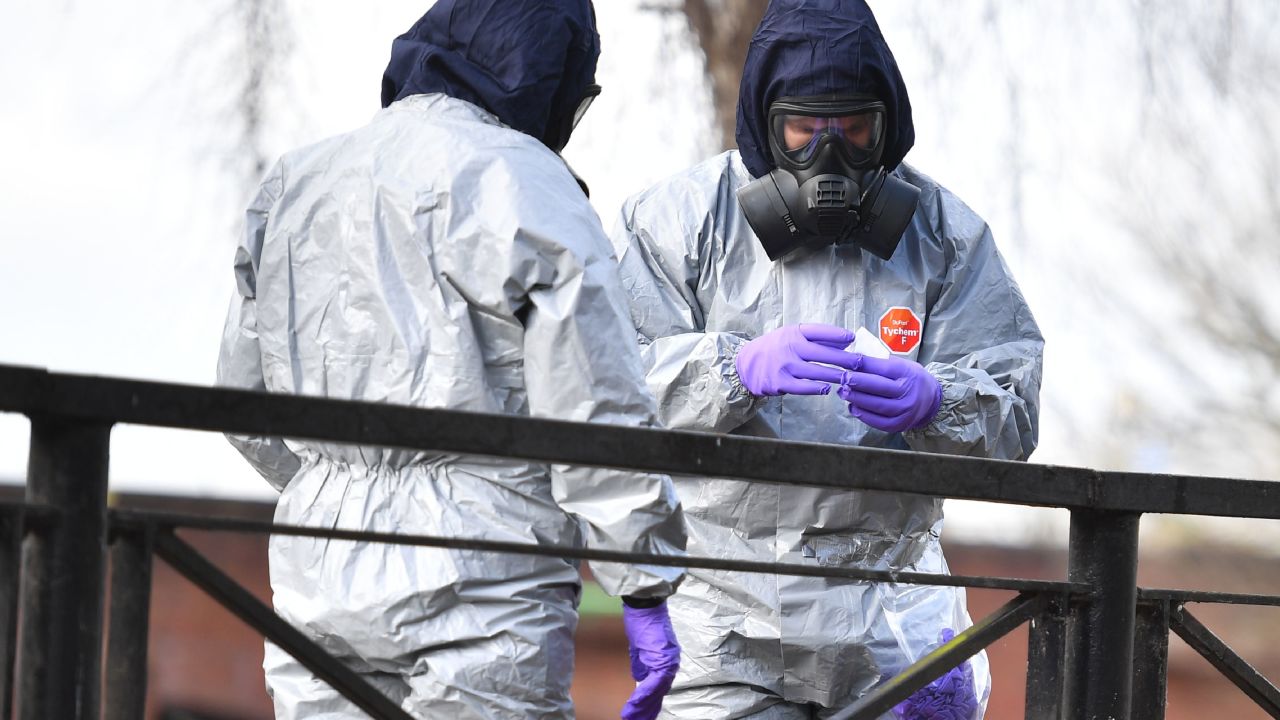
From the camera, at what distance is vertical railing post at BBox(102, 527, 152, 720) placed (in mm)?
1455

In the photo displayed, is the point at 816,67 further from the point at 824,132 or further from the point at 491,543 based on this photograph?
the point at 491,543

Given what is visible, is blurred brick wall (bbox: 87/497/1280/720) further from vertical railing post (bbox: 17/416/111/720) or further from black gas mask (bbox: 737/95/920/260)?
vertical railing post (bbox: 17/416/111/720)

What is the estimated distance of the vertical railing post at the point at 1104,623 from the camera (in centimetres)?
187

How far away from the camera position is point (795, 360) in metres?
2.31

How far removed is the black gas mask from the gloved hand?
198mm

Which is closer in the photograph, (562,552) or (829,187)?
(562,552)

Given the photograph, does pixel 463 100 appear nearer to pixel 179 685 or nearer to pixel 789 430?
pixel 789 430

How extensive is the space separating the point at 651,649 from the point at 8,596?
90cm

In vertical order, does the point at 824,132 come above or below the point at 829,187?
above

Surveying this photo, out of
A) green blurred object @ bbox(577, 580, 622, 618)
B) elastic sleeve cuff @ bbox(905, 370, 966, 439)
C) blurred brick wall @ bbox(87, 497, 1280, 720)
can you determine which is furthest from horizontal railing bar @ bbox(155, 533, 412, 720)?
green blurred object @ bbox(577, 580, 622, 618)

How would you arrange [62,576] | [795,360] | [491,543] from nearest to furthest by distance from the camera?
[62,576] → [491,543] → [795,360]

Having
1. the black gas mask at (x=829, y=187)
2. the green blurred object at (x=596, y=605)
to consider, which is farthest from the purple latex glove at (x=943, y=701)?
the green blurred object at (x=596, y=605)

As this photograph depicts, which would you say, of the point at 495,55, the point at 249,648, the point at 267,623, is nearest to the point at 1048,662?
the point at 267,623

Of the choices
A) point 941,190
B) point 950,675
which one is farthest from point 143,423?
point 941,190
